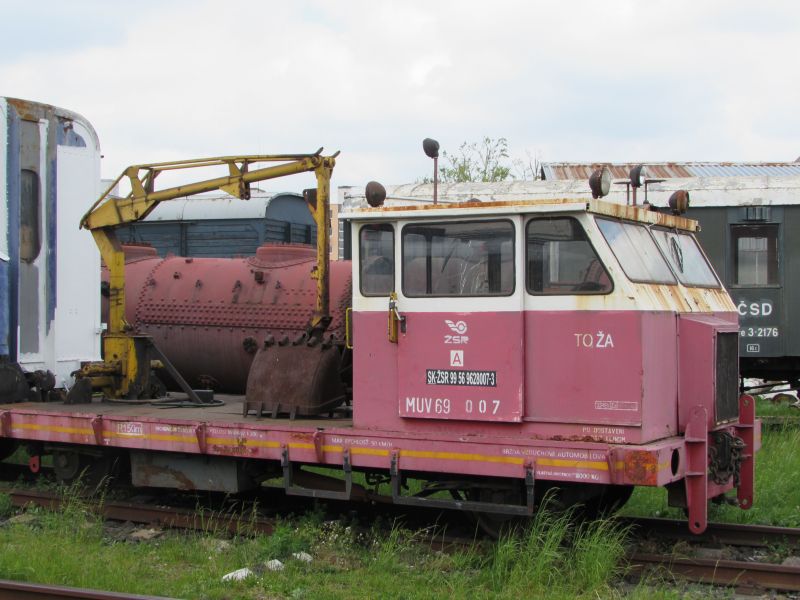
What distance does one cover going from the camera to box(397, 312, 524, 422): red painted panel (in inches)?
249

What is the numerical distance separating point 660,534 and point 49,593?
448cm

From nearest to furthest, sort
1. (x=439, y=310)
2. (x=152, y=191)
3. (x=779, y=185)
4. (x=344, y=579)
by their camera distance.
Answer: (x=344, y=579)
(x=439, y=310)
(x=152, y=191)
(x=779, y=185)

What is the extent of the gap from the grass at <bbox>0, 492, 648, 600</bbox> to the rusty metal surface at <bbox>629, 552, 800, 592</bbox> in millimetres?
385

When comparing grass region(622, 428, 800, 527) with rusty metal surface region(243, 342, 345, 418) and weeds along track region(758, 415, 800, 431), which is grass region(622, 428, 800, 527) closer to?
weeds along track region(758, 415, 800, 431)

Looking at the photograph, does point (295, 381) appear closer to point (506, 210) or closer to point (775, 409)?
point (506, 210)

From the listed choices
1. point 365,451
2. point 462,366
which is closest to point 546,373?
point 462,366

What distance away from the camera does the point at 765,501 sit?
27.2ft

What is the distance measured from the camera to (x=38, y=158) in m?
9.35

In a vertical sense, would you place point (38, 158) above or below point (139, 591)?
above

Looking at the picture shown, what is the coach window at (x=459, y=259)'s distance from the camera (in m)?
6.41

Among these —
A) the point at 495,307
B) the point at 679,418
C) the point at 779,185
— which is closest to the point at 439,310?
the point at 495,307

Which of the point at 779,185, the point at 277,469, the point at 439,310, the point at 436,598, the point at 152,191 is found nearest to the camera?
the point at 436,598

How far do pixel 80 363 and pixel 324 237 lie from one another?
326 centimetres

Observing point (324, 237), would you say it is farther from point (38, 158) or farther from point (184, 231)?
point (184, 231)
